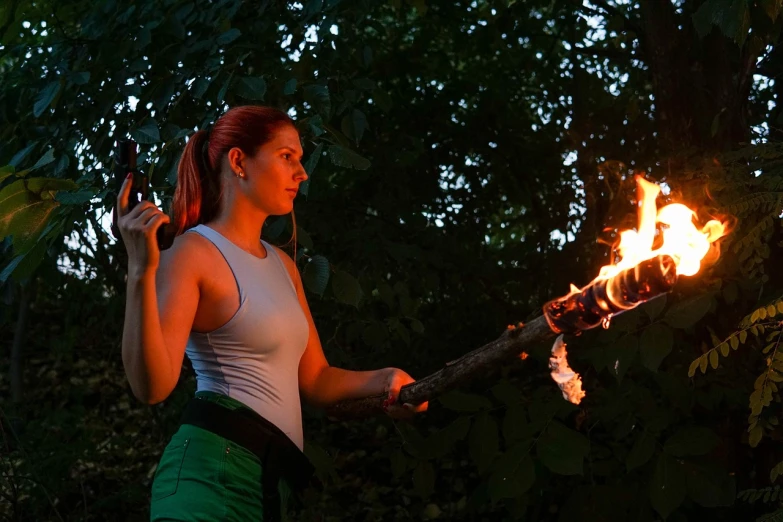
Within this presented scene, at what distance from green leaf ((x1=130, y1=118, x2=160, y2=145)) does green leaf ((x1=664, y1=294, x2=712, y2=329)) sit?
1750mm

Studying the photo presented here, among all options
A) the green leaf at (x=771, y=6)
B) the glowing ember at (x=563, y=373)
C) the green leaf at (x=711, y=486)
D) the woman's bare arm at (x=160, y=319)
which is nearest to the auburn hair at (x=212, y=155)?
the woman's bare arm at (x=160, y=319)

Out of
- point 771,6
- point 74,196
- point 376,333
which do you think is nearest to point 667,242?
point 771,6

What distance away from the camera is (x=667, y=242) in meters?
1.71

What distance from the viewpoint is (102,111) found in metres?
3.54

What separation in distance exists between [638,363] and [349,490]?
2261 millimetres

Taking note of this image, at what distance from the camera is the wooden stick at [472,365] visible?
1711mm

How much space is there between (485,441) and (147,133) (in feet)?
5.18

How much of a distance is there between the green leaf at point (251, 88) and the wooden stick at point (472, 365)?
1116 millimetres

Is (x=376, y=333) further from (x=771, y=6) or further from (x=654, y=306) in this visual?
(x=771, y=6)

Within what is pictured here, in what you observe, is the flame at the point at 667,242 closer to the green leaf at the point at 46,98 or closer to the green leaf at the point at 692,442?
the green leaf at the point at 692,442

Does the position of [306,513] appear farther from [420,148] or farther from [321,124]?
[321,124]

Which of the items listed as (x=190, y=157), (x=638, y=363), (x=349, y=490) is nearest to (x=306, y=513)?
(x=349, y=490)

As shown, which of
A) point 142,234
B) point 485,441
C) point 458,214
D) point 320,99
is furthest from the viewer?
point 458,214

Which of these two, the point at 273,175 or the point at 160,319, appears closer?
the point at 160,319
